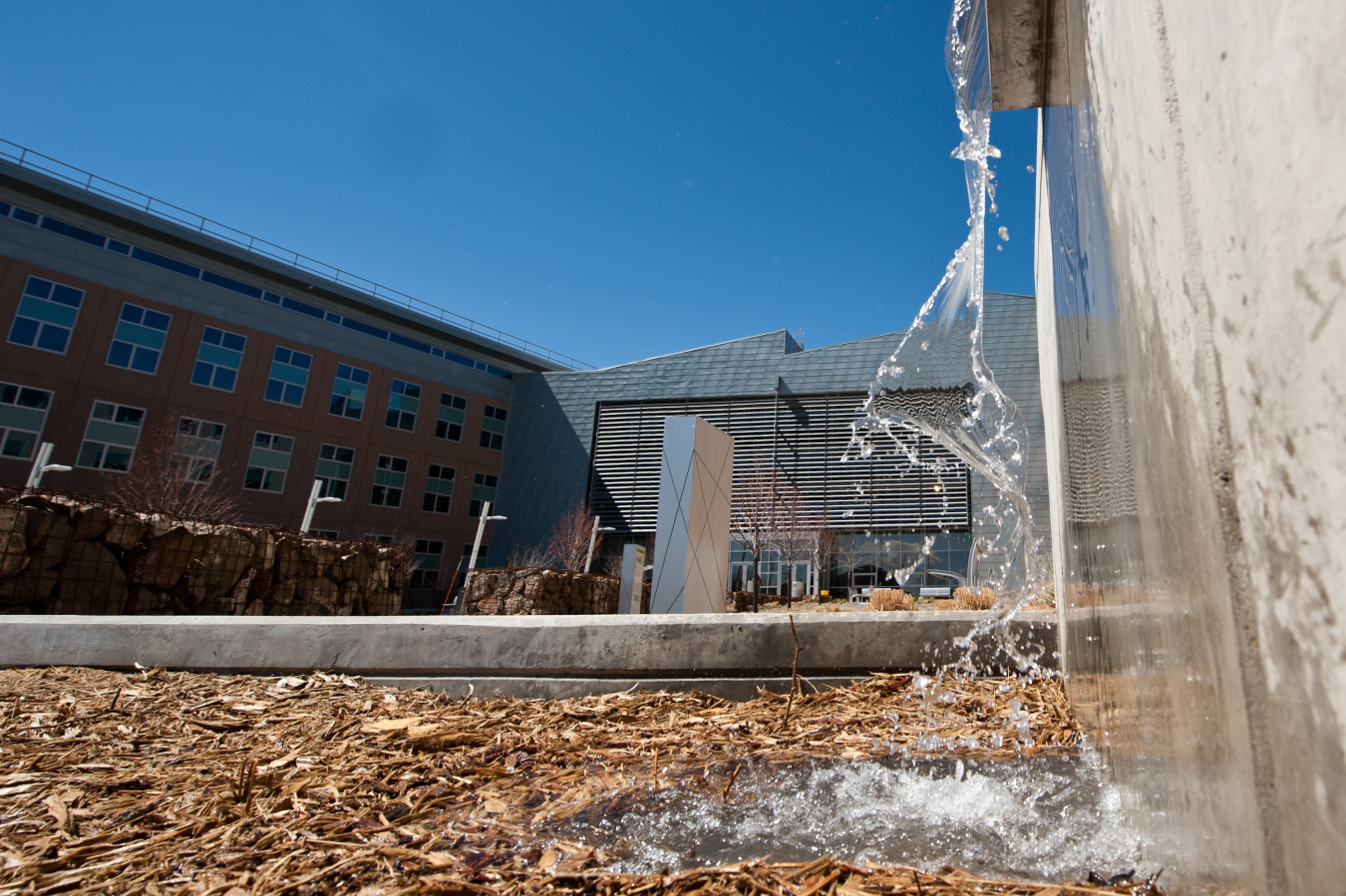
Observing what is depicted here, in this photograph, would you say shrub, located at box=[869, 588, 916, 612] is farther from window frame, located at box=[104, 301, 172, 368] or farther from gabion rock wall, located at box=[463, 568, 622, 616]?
window frame, located at box=[104, 301, 172, 368]

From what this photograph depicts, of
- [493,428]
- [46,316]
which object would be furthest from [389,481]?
[46,316]

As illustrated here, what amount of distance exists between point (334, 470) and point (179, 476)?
8856mm

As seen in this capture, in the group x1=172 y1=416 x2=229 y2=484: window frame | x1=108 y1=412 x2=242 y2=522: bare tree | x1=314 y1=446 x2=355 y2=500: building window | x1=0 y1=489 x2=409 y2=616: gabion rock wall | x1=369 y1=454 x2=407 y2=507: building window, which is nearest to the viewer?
x1=0 y1=489 x2=409 y2=616: gabion rock wall

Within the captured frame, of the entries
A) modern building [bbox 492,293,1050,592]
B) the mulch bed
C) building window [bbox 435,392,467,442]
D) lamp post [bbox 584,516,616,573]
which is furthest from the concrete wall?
building window [bbox 435,392,467,442]

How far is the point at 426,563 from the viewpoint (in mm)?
35375

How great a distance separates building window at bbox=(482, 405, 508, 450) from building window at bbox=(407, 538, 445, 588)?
6.24 meters

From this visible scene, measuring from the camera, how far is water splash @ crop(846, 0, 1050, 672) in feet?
10.00

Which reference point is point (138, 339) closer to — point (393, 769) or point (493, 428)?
point (493, 428)

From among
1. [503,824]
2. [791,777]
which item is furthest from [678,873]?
[791,777]

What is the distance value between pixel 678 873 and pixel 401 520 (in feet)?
120

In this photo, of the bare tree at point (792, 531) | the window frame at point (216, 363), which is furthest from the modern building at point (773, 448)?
the window frame at point (216, 363)

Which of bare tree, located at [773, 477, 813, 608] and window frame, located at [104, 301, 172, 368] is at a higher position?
window frame, located at [104, 301, 172, 368]

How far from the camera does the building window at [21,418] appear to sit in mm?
25156

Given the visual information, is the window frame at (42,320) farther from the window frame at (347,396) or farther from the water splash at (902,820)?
the water splash at (902,820)
